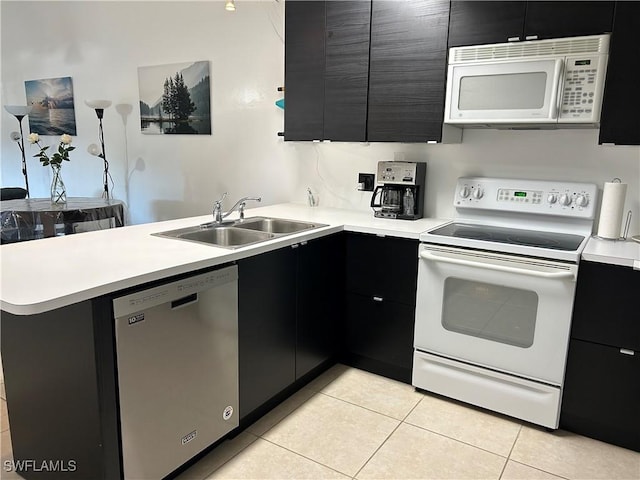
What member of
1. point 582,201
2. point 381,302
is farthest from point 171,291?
point 582,201

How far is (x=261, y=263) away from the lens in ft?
6.72

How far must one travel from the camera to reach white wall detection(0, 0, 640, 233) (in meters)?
2.56

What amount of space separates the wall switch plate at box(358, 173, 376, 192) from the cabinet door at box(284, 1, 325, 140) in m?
0.40

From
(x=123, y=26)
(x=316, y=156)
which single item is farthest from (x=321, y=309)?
(x=123, y=26)

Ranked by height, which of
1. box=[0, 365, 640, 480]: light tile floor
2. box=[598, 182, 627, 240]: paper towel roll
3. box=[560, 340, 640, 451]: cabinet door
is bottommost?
box=[0, 365, 640, 480]: light tile floor

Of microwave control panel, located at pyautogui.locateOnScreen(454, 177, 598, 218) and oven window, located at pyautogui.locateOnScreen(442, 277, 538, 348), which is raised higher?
microwave control panel, located at pyautogui.locateOnScreen(454, 177, 598, 218)

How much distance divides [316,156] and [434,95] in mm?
1040

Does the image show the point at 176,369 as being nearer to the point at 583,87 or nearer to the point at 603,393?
the point at 603,393

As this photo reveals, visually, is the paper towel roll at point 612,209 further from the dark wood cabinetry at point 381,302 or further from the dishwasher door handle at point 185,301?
the dishwasher door handle at point 185,301

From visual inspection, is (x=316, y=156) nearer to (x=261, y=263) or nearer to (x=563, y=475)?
(x=261, y=263)

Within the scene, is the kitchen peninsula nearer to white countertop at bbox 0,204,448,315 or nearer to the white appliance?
white countertop at bbox 0,204,448,315

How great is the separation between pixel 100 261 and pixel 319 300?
1.18 m

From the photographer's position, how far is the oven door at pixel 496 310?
2049mm

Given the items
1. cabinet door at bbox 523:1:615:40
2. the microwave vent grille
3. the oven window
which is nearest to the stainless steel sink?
the oven window
